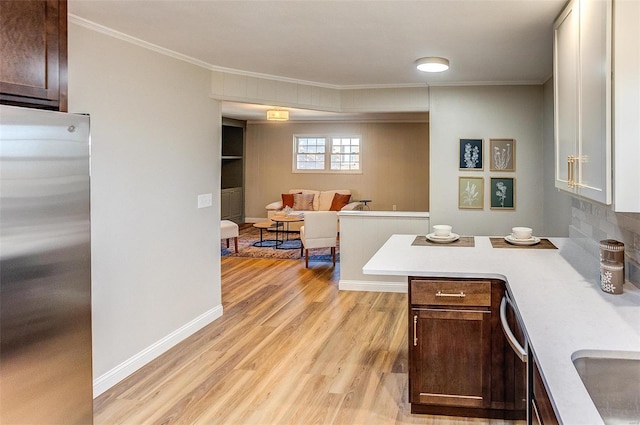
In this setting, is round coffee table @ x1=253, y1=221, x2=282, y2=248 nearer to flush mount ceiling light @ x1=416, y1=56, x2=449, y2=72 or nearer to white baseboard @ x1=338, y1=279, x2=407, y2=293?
white baseboard @ x1=338, y1=279, x2=407, y2=293

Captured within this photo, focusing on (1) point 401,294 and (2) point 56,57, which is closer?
(2) point 56,57

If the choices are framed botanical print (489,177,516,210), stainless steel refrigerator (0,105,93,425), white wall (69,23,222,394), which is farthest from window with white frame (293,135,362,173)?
stainless steel refrigerator (0,105,93,425)

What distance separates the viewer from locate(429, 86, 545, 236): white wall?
510 cm

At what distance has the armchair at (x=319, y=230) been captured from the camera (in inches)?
271

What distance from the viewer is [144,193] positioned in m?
3.45

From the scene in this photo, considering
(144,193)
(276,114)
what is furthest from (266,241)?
(144,193)

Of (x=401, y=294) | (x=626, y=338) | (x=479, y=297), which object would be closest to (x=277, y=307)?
(x=401, y=294)

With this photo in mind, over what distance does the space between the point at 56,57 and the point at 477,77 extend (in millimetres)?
3918

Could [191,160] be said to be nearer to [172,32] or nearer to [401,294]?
[172,32]

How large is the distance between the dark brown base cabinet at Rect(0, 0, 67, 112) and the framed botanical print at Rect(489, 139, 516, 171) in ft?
14.1

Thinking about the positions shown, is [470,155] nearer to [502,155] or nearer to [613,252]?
[502,155]

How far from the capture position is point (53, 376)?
5.71ft

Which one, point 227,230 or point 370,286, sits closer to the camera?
point 370,286

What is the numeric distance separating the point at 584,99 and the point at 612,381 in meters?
1.21
